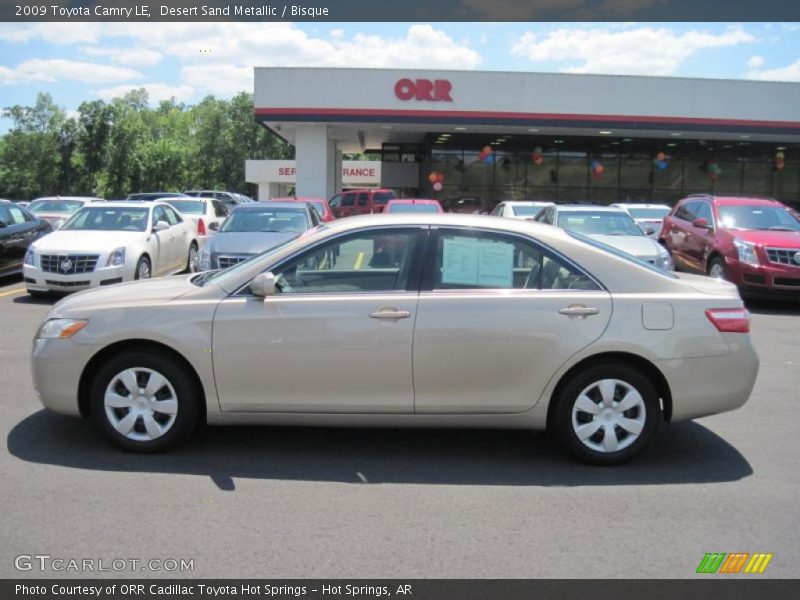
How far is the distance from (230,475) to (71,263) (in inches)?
308

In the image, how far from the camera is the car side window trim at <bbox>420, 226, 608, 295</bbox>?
492 centimetres

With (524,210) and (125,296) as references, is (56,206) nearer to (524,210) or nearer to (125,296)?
(524,210)

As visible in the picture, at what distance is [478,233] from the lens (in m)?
5.07

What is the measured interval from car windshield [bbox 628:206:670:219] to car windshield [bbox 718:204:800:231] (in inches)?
279

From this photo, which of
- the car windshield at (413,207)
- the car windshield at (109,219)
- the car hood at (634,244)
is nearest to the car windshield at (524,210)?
the car windshield at (413,207)

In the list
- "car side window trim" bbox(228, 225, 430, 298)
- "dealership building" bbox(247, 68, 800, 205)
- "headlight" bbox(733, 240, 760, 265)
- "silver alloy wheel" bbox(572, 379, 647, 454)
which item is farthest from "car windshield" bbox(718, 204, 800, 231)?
"dealership building" bbox(247, 68, 800, 205)

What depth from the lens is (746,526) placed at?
408 centimetres

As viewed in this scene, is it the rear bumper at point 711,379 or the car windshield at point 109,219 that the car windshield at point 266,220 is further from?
the rear bumper at point 711,379

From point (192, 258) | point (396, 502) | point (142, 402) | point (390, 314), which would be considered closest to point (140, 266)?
point (192, 258)

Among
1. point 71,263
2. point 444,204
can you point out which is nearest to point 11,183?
point 444,204

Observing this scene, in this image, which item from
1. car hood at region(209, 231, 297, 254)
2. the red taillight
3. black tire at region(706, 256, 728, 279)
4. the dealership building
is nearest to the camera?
the red taillight

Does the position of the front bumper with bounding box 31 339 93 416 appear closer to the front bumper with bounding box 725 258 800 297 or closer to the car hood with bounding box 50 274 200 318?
the car hood with bounding box 50 274 200 318

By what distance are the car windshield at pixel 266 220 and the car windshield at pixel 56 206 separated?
9.62 m

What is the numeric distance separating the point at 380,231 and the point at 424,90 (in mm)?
22491
